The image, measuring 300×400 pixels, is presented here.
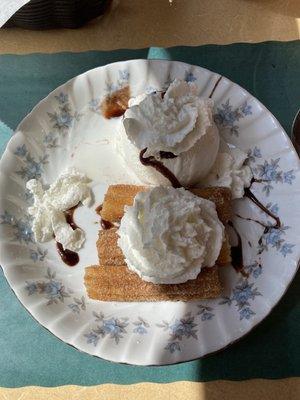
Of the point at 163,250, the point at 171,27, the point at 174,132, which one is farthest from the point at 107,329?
the point at 171,27

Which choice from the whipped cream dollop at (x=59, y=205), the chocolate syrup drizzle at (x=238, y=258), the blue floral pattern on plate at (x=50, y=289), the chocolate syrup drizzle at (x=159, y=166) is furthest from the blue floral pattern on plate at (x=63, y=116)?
the chocolate syrup drizzle at (x=238, y=258)

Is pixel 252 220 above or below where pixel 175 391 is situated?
above

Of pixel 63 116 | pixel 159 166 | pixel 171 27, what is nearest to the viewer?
pixel 159 166

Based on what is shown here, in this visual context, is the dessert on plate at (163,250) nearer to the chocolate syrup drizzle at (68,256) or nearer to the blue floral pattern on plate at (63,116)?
the chocolate syrup drizzle at (68,256)

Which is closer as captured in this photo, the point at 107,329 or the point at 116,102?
the point at 107,329

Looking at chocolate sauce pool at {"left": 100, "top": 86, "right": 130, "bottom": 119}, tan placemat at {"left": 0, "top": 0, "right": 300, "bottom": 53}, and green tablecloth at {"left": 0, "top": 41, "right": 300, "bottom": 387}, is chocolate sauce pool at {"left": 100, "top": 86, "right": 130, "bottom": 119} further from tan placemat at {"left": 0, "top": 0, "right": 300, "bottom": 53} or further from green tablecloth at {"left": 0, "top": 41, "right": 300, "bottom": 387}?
green tablecloth at {"left": 0, "top": 41, "right": 300, "bottom": 387}

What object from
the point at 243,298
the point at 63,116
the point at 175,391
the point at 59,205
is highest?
the point at 63,116

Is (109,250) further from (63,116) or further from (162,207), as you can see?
(63,116)

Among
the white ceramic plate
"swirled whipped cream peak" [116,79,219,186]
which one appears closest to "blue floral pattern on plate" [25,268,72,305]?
the white ceramic plate
